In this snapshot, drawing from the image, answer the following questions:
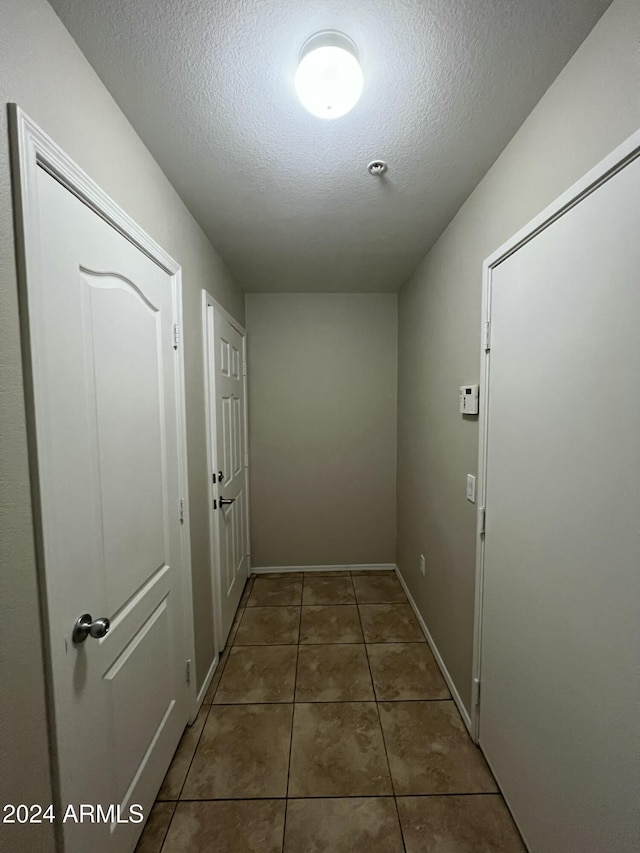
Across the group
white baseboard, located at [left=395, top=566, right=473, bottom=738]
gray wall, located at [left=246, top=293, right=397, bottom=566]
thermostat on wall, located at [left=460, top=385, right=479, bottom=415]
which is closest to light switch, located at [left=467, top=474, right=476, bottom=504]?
thermostat on wall, located at [left=460, top=385, right=479, bottom=415]

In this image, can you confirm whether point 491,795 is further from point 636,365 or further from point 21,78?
point 21,78

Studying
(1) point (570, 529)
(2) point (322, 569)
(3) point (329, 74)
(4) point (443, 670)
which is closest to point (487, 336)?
(1) point (570, 529)

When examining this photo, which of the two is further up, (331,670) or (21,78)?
(21,78)

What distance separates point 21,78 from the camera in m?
0.66

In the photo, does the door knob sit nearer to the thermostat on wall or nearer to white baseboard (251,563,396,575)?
the thermostat on wall

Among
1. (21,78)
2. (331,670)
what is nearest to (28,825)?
(331,670)

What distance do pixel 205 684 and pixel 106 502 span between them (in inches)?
52.1

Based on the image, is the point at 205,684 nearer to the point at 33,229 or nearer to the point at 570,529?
the point at 570,529

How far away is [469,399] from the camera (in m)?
1.43

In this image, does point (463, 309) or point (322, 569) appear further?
point (322, 569)

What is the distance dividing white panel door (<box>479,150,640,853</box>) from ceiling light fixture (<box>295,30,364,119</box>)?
69cm

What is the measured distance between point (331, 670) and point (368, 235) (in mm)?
2467

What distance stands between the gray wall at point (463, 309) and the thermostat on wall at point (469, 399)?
55 millimetres

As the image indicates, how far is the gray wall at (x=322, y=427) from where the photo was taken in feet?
8.96
